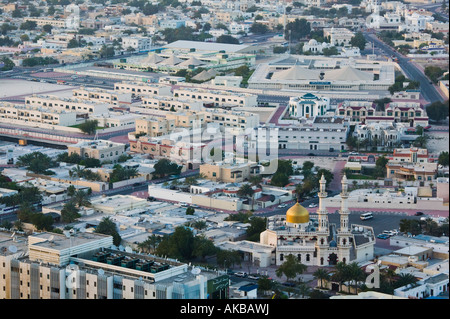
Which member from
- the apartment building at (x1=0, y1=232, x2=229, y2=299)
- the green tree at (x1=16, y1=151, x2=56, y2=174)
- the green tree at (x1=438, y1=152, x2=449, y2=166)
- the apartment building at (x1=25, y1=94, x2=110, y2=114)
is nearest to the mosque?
the apartment building at (x1=0, y1=232, x2=229, y2=299)

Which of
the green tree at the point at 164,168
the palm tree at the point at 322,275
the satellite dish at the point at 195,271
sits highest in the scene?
the satellite dish at the point at 195,271

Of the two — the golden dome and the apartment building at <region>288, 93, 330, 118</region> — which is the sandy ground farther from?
the golden dome

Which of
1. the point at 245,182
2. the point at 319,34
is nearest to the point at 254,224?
the point at 245,182

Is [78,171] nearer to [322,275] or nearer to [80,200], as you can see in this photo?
[80,200]

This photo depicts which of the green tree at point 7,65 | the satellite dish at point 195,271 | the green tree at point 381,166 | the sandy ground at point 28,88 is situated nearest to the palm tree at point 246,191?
the green tree at point 381,166

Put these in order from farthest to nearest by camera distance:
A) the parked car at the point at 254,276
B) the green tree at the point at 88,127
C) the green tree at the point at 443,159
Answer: the green tree at the point at 88,127 < the green tree at the point at 443,159 < the parked car at the point at 254,276

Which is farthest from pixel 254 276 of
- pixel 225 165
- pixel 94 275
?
pixel 225 165

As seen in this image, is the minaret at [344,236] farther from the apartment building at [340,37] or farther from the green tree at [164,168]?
the apartment building at [340,37]
